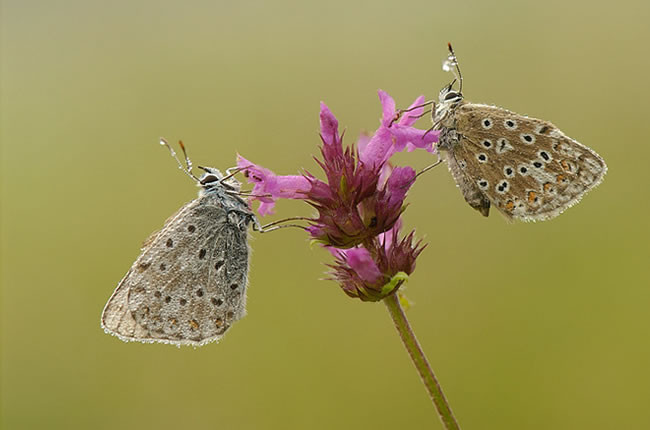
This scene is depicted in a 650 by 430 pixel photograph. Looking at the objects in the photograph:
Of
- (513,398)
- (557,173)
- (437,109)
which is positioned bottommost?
(513,398)

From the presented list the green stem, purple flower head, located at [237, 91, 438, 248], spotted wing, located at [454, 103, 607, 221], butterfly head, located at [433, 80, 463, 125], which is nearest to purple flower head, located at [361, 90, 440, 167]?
purple flower head, located at [237, 91, 438, 248]

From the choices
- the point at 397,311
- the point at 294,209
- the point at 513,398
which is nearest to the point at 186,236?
the point at 397,311

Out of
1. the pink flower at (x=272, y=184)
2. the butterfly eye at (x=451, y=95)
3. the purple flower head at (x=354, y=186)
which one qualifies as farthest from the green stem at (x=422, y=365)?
the butterfly eye at (x=451, y=95)

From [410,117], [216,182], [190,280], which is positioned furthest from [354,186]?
[190,280]

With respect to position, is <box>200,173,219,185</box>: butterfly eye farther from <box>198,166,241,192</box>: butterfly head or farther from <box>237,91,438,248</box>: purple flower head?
<box>237,91,438,248</box>: purple flower head

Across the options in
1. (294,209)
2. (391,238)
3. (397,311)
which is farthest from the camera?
(294,209)

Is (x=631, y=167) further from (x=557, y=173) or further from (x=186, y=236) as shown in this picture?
(x=186, y=236)
